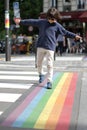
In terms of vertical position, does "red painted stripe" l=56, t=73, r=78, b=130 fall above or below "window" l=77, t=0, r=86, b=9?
below

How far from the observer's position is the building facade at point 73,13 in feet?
109

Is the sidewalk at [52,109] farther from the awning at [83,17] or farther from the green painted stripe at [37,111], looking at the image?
the awning at [83,17]

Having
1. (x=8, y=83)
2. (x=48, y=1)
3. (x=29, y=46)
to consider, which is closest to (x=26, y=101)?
(x=8, y=83)

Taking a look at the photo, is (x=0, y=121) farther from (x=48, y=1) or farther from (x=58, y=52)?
(x=48, y=1)

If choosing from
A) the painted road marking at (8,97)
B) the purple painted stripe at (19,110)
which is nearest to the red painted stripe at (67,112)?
the purple painted stripe at (19,110)

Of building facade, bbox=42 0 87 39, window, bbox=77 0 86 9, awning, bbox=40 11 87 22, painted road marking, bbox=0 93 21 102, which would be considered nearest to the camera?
painted road marking, bbox=0 93 21 102

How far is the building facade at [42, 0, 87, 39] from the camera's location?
33.2 metres

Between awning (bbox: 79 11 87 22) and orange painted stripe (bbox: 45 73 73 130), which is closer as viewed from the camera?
orange painted stripe (bbox: 45 73 73 130)

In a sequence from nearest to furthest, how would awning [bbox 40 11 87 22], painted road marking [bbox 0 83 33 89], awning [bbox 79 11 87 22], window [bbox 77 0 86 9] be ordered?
1. painted road marking [bbox 0 83 33 89]
2. awning [bbox 79 11 87 22]
3. awning [bbox 40 11 87 22]
4. window [bbox 77 0 86 9]

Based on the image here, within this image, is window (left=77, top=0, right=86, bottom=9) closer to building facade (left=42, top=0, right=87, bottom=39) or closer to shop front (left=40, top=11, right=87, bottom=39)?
building facade (left=42, top=0, right=87, bottom=39)

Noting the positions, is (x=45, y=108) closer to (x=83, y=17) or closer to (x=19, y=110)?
(x=19, y=110)

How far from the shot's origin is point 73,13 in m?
34.2

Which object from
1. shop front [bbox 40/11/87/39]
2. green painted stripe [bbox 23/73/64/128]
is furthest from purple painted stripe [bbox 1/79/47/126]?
shop front [bbox 40/11/87/39]

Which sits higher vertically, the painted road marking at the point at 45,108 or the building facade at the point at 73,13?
the building facade at the point at 73,13
